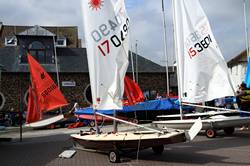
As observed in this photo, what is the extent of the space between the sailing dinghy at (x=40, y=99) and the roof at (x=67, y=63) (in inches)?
532

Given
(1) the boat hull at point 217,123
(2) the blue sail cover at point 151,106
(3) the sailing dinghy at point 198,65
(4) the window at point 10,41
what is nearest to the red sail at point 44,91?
(2) the blue sail cover at point 151,106

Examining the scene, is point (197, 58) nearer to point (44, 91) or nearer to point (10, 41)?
point (44, 91)

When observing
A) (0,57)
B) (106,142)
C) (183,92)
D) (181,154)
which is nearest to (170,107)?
(183,92)

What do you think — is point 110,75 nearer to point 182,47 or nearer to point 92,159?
point 92,159

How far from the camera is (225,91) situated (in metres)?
12.4

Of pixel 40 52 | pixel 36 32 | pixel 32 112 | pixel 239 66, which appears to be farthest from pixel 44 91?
pixel 239 66

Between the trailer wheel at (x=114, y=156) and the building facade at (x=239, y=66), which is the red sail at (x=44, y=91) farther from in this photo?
the building facade at (x=239, y=66)

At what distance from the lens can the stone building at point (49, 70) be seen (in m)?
28.2

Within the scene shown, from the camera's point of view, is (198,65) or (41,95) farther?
(41,95)

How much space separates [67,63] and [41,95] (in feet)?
50.7

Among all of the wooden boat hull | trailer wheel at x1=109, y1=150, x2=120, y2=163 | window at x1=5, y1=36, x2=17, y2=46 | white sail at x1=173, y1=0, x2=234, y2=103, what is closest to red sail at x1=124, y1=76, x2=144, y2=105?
white sail at x1=173, y1=0, x2=234, y2=103

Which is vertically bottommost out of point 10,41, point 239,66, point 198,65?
point 198,65

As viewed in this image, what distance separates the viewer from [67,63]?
99.1ft

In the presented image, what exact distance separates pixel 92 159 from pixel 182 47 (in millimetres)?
5415
